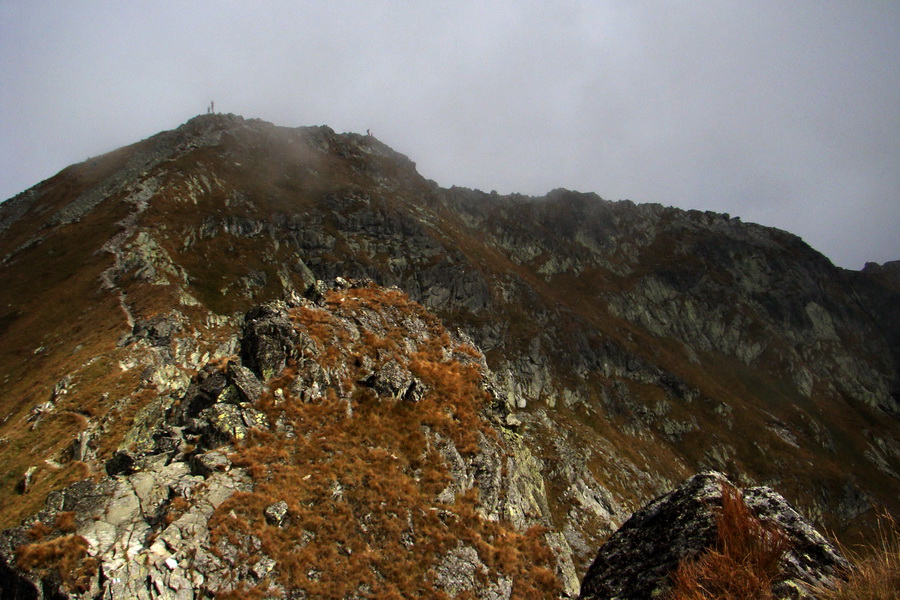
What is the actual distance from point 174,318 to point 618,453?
70.2 m

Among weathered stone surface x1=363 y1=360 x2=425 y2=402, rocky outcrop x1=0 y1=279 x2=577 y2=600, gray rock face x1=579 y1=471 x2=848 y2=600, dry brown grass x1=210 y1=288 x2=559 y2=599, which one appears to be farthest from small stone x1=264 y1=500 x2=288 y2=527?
gray rock face x1=579 y1=471 x2=848 y2=600

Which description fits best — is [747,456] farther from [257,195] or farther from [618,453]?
[257,195]

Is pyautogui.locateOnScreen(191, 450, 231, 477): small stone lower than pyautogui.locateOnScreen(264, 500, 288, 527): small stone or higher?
higher

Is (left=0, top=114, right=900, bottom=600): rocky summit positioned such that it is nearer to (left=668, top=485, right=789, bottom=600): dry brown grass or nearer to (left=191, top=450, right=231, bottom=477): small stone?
(left=191, top=450, right=231, bottom=477): small stone

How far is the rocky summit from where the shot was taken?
43.6 ft

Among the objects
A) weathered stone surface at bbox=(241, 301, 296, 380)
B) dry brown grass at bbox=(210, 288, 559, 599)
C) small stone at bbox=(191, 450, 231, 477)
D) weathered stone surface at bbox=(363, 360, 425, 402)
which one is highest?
weathered stone surface at bbox=(241, 301, 296, 380)

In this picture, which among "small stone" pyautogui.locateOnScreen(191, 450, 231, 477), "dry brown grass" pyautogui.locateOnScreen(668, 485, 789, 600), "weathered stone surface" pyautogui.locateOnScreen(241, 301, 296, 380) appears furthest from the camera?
"weathered stone surface" pyautogui.locateOnScreen(241, 301, 296, 380)

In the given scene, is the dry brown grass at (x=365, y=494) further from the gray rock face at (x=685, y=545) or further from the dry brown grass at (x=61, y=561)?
the gray rock face at (x=685, y=545)

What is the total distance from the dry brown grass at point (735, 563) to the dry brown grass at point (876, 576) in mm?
389

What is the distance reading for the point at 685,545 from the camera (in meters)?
4.69

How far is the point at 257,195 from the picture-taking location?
9281cm

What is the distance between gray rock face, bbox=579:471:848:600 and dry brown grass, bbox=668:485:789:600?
0.46ft

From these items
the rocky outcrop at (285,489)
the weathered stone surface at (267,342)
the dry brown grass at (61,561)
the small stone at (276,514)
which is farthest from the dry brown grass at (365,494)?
the dry brown grass at (61,561)

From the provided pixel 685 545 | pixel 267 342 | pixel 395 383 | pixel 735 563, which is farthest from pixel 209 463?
pixel 735 563
